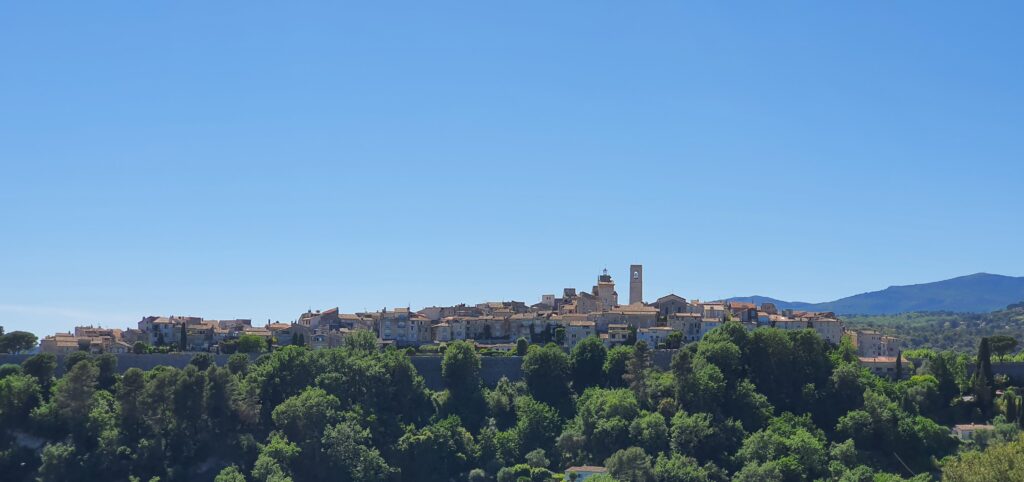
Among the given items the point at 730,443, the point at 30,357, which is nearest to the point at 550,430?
the point at 730,443

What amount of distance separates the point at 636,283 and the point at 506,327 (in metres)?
13.3

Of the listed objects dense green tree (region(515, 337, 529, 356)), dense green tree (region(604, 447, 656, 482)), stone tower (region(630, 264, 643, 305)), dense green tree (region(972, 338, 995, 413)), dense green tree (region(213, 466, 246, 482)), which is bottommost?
dense green tree (region(213, 466, 246, 482))

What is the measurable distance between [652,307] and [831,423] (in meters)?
22.3

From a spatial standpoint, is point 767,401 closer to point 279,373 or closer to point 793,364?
point 793,364

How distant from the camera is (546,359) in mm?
70188

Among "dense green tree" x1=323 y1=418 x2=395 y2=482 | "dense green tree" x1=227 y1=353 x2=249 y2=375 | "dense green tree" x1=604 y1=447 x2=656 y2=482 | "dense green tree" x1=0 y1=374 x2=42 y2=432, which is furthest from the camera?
"dense green tree" x1=227 y1=353 x2=249 y2=375

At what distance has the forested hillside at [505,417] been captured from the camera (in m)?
60.9

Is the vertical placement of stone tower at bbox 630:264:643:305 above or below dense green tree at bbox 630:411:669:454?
above

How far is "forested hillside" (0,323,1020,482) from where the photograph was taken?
60.9m

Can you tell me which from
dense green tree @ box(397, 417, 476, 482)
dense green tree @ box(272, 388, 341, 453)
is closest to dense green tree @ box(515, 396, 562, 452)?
dense green tree @ box(397, 417, 476, 482)

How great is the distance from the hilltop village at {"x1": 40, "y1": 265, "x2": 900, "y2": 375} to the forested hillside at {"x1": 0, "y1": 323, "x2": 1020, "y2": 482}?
7073 millimetres

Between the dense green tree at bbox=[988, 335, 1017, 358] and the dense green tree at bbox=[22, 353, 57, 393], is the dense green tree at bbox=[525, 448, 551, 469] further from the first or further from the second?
the dense green tree at bbox=[988, 335, 1017, 358]

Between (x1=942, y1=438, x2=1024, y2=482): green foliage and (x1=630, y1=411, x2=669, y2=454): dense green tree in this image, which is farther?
(x1=630, y1=411, x2=669, y2=454): dense green tree

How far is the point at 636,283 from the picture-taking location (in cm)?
9244
